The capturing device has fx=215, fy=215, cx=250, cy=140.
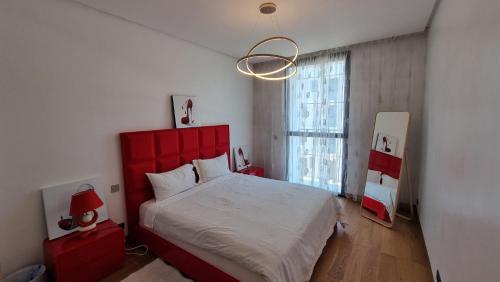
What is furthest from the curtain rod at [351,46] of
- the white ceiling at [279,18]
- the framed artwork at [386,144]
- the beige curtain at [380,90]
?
the framed artwork at [386,144]

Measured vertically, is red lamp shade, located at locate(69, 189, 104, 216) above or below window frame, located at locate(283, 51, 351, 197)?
below

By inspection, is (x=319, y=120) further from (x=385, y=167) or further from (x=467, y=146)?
(x=467, y=146)

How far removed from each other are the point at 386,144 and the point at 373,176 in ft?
1.67

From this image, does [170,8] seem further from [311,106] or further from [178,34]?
[311,106]

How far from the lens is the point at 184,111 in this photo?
3131 millimetres

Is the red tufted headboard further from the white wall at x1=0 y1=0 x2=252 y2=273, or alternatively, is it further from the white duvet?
the white duvet

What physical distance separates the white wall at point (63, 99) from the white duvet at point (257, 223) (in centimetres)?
89

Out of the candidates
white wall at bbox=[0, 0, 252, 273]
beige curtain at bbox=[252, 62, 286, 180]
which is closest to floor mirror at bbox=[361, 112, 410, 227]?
beige curtain at bbox=[252, 62, 286, 180]

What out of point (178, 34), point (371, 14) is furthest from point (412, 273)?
point (178, 34)

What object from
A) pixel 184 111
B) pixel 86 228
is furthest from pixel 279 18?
pixel 86 228

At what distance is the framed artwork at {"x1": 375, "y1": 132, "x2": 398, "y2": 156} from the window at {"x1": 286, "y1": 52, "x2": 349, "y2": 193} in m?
0.55

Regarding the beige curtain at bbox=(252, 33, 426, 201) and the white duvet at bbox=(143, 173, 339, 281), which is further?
the beige curtain at bbox=(252, 33, 426, 201)

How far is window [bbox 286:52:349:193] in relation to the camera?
11.8ft

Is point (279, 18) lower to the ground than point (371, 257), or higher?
higher
